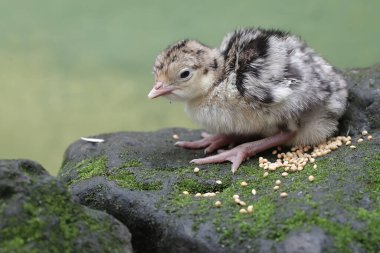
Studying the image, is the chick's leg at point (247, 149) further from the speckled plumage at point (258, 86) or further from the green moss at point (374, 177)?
the green moss at point (374, 177)

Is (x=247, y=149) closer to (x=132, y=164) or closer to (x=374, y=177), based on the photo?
(x=132, y=164)

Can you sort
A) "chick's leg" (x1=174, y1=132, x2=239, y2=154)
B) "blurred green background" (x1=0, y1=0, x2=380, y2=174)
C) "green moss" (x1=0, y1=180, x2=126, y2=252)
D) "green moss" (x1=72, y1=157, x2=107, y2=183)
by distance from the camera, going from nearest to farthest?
"green moss" (x1=0, y1=180, x2=126, y2=252)
"green moss" (x1=72, y1=157, x2=107, y2=183)
"chick's leg" (x1=174, y1=132, x2=239, y2=154)
"blurred green background" (x1=0, y1=0, x2=380, y2=174)

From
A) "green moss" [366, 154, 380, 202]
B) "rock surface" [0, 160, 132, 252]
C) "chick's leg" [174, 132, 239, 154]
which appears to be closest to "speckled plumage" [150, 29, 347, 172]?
"chick's leg" [174, 132, 239, 154]

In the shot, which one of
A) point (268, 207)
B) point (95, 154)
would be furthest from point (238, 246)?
point (95, 154)

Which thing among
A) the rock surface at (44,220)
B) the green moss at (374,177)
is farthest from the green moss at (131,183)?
the green moss at (374,177)

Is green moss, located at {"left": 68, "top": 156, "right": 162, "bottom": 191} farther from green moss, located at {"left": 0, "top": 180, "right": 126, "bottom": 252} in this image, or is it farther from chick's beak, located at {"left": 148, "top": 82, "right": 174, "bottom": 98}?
green moss, located at {"left": 0, "top": 180, "right": 126, "bottom": 252}

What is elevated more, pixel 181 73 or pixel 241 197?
pixel 181 73

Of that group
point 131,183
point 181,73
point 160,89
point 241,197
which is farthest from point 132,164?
point 241,197
